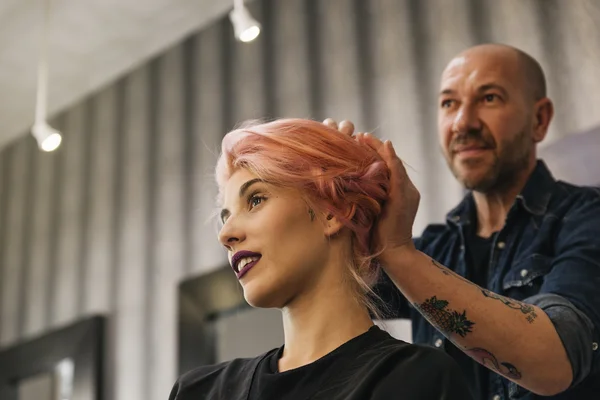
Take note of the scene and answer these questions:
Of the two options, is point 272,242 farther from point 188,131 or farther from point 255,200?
point 188,131

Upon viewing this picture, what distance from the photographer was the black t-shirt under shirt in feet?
5.64

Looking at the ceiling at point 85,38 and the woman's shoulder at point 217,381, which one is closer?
the woman's shoulder at point 217,381

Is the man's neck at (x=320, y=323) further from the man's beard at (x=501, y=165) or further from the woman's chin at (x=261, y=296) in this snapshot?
the man's beard at (x=501, y=165)

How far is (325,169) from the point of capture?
1401 millimetres

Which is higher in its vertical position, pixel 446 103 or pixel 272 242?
pixel 446 103

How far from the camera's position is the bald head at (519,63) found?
200 centimetres

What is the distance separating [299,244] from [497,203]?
72cm

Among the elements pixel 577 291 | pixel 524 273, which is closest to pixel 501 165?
pixel 524 273

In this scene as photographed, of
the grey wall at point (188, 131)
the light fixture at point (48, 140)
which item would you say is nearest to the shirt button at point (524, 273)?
the grey wall at point (188, 131)

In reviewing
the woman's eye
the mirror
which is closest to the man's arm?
the woman's eye

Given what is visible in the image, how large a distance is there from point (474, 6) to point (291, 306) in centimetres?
168

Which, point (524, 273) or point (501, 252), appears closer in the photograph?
point (524, 273)

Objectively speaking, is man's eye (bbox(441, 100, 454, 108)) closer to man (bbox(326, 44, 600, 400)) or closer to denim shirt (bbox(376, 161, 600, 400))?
man (bbox(326, 44, 600, 400))

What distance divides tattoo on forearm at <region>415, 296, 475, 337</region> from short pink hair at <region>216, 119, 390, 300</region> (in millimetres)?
112
